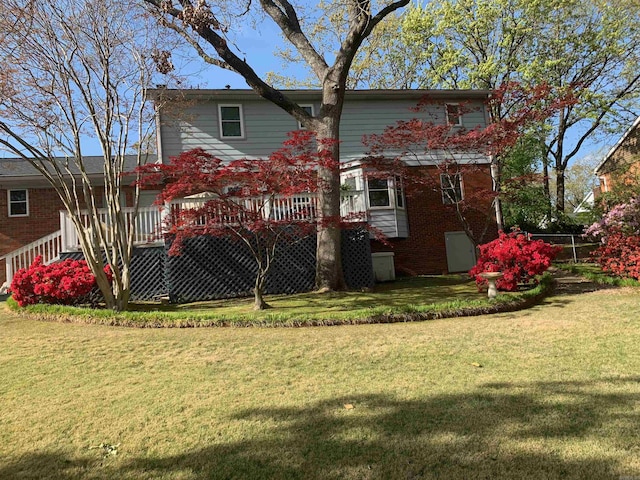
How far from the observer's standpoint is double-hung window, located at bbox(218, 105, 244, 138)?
49.0 ft

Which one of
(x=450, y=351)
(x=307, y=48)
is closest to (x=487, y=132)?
(x=307, y=48)

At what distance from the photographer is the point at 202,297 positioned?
10734 mm

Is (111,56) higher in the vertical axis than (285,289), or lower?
higher

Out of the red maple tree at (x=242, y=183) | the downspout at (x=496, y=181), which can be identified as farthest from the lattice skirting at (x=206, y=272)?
the downspout at (x=496, y=181)

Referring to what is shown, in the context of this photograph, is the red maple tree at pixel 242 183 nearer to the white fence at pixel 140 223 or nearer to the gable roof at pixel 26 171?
the white fence at pixel 140 223

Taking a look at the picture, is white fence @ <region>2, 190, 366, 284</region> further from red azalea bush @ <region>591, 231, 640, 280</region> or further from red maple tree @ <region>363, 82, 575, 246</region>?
red azalea bush @ <region>591, 231, 640, 280</region>

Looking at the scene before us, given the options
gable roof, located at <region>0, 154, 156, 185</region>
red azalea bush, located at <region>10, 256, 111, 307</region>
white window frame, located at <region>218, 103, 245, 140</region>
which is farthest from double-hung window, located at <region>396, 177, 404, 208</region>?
red azalea bush, located at <region>10, 256, 111, 307</region>

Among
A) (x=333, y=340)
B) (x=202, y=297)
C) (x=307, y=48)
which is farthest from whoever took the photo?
(x=307, y=48)

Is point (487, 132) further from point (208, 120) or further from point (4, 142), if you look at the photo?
point (4, 142)

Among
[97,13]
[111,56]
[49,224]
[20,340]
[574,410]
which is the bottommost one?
[574,410]

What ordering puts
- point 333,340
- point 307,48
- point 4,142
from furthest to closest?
point 307,48, point 4,142, point 333,340

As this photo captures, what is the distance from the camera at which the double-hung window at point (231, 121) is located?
49.0 ft

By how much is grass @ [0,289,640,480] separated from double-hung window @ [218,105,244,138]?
9326 millimetres

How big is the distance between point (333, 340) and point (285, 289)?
4.93 m
